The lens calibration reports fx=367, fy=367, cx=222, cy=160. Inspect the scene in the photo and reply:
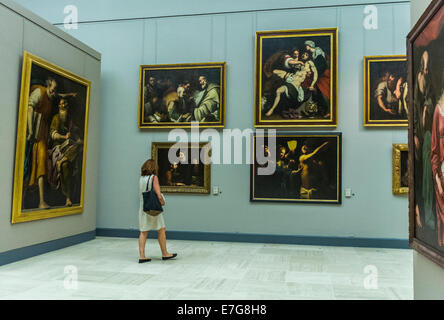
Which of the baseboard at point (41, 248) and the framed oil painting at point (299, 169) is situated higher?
the framed oil painting at point (299, 169)

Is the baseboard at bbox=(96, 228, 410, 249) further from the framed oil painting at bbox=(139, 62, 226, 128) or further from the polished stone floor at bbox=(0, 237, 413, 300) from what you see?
the framed oil painting at bbox=(139, 62, 226, 128)

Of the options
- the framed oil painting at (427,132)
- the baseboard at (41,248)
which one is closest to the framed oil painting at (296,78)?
the framed oil painting at (427,132)

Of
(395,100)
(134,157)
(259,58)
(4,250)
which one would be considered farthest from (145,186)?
(395,100)

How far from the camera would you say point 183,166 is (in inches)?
499

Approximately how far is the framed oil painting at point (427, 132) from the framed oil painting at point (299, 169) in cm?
660

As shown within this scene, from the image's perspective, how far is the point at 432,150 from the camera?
14.5 feet

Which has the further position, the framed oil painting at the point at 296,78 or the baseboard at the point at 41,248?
the framed oil painting at the point at 296,78

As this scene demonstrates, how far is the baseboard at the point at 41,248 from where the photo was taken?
8.75 m

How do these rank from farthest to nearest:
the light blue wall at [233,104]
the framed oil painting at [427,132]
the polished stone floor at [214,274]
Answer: the light blue wall at [233,104] < the polished stone floor at [214,274] < the framed oil painting at [427,132]

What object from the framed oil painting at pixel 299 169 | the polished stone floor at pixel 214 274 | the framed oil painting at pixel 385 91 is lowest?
the polished stone floor at pixel 214 274

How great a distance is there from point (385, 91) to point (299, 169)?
3679mm

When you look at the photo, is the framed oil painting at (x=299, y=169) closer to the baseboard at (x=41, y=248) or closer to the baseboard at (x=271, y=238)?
the baseboard at (x=271, y=238)

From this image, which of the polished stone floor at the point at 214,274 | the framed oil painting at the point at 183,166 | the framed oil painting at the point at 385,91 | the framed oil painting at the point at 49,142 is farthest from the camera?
the framed oil painting at the point at 183,166

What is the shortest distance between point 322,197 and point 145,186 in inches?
234
